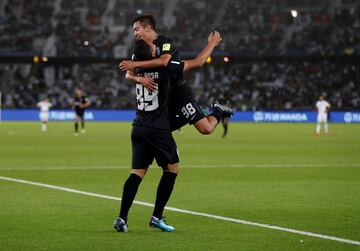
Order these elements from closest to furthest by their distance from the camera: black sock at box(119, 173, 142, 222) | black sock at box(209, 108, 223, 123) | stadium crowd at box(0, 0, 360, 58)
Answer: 1. black sock at box(119, 173, 142, 222)
2. black sock at box(209, 108, 223, 123)
3. stadium crowd at box(0, 0, 360, 58)

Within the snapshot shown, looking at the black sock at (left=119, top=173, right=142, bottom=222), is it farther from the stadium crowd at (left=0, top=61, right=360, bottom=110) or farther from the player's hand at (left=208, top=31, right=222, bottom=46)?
the stadium crowd at (left=0, top=61, right=360, bottom=110)

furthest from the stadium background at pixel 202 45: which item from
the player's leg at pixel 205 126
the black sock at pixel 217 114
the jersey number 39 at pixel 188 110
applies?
the jersey number 39 at pixel 188 110

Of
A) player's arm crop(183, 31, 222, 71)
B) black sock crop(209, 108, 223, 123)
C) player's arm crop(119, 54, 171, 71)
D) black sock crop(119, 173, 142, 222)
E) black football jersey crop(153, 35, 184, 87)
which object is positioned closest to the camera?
player's arm crop(119, 54, 171, 71)

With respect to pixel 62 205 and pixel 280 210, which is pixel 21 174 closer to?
pixel 62 205

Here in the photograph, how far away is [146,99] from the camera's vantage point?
1048 cm

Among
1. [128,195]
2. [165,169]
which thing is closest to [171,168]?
[165,169]

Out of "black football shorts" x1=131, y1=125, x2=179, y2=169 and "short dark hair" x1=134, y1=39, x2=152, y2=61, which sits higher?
"short dark hair" x1=134, y1=39, x2=152, y2=61

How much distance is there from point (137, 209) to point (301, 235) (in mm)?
3447

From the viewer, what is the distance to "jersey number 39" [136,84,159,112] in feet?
34.3

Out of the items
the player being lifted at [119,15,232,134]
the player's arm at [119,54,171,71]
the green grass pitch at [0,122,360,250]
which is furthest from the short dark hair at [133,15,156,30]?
the green grass pitch at [0,122,360,250]

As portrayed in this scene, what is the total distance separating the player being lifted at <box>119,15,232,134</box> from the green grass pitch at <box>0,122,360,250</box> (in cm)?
135

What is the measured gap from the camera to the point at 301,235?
33.2ft

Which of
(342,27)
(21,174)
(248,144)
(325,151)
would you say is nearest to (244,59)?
(342,27)

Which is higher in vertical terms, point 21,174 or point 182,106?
point 182,106
